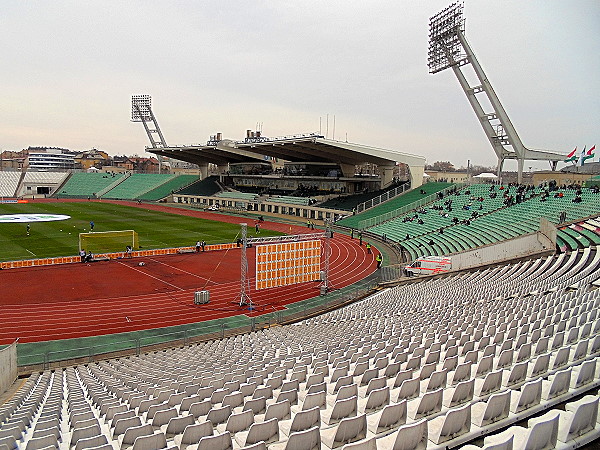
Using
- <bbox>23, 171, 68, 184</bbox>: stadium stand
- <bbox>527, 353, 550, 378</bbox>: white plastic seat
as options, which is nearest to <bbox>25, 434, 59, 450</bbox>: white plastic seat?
<bbox>527, 353, 550, 378</bbox>: white plastic seat

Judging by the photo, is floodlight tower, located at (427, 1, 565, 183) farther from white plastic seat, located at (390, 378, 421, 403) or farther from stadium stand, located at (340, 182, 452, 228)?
white plastic seat, located at (390, 378, 421, 403)

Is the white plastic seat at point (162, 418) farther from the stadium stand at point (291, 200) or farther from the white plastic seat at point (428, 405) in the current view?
the stadium stand at point (291, 200)

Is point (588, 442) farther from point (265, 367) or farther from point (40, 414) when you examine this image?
point (40, 414)

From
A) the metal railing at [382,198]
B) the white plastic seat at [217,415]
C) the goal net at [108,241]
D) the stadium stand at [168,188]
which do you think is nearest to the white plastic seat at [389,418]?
the white plastic seat at [217,415]

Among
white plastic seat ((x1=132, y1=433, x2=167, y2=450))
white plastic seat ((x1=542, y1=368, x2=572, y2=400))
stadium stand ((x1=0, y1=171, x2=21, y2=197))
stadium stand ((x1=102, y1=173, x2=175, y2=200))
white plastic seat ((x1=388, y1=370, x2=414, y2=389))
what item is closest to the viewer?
white plastic seat ((x1=132, y1=433, x2=167, y2=450))

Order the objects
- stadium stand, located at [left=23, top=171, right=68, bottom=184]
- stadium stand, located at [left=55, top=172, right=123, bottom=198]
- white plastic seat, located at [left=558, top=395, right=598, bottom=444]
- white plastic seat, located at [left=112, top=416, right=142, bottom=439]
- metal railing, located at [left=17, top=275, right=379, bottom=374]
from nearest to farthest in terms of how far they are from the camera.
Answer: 1. white plastic seat, located at [left=558, top=395, right=598, bottom=444]
2. white plastic seat, located at [left=112, top=416, right=142, bottom=439]
3. metal railing, located at [left=17, top=275, right=379, bottom=374]
4. stadium stand, located at [left=55, top=172, right=123, bottom=198]
5. stadium stand, located at [left=23, top=171, right=68, bottom=184]

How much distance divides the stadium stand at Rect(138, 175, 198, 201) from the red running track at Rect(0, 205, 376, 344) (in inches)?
2325

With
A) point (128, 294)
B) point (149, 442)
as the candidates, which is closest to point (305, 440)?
point (149, 442)

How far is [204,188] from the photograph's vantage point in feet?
294

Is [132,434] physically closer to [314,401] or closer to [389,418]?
[314,401]

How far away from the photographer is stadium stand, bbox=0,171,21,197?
96.0m

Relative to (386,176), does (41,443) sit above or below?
below

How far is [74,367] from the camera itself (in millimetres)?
15422

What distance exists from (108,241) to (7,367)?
1175 inches
